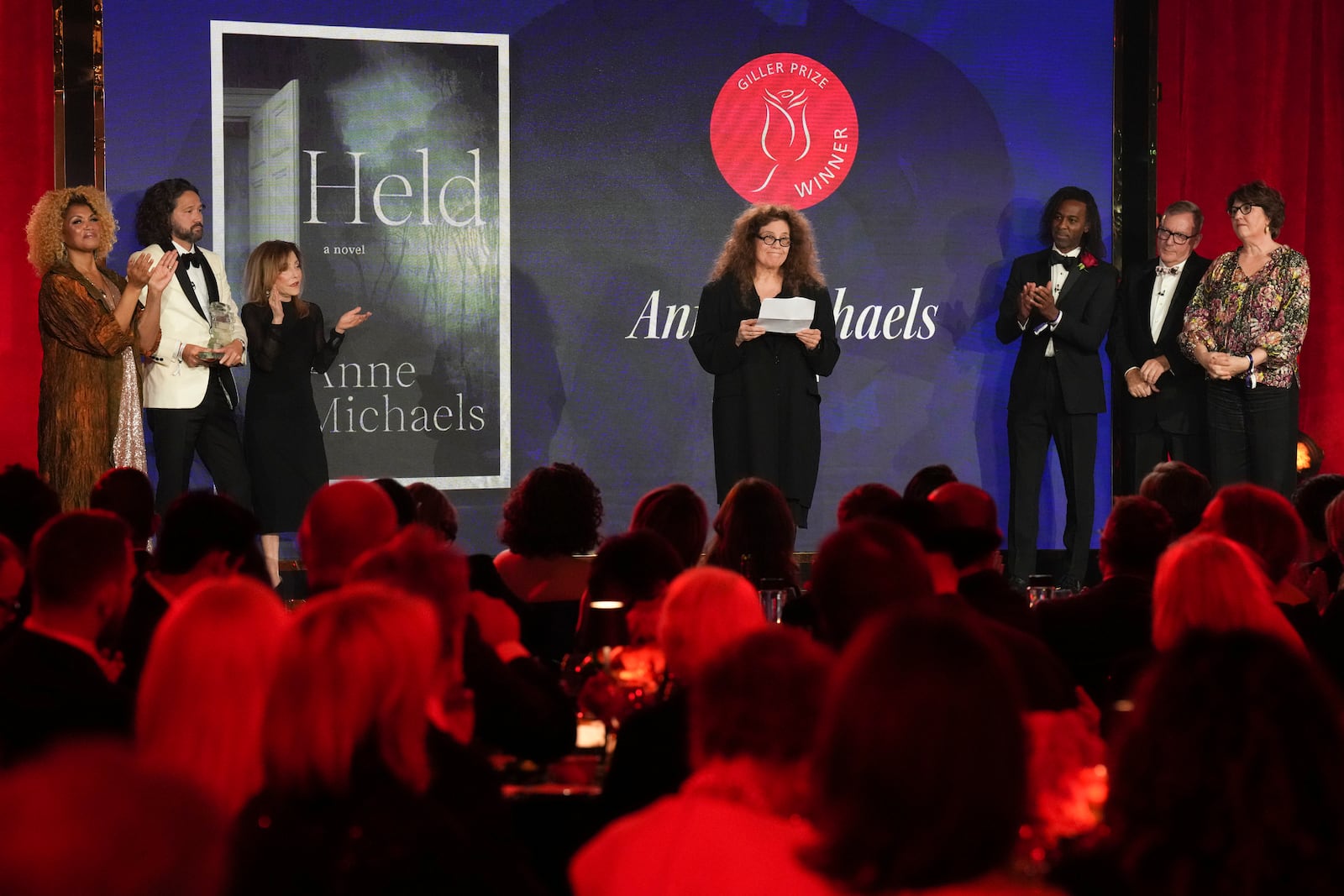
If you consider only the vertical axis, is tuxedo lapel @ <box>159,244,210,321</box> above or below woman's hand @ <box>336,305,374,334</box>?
above

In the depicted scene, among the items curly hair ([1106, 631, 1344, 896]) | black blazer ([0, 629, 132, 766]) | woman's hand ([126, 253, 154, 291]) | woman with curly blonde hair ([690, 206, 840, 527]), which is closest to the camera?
curly hair ([1106, 631, 1344, 896])

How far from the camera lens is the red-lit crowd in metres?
1.33

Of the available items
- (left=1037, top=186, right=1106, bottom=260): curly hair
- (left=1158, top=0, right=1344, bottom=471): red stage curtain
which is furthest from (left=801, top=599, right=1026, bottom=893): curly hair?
(left=1158, top=0, right=1344, bottom=471): red stage curtain

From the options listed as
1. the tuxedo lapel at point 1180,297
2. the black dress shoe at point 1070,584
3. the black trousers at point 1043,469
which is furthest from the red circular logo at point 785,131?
the black dress shoe at point 1070,584

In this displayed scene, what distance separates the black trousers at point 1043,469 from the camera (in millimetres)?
8570

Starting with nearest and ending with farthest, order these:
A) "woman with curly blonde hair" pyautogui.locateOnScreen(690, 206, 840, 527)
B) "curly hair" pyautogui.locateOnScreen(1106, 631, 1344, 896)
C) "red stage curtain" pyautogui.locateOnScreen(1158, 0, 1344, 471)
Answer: "curly hair" pyautogui.locateOnScreen(1106, 631, 1344, 896) < "woman with curly blonde hair" pyautogui.locateOnScreen(690, 206, 840, 527) < "red stage curtain" pyautogui.locateOnScreen(1158, 0, 1344, 471)

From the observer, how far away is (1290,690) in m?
1.49

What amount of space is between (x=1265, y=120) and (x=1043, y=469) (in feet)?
9.63

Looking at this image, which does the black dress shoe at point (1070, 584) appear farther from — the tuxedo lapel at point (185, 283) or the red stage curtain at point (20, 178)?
the red stage curtain at point (20, 178)

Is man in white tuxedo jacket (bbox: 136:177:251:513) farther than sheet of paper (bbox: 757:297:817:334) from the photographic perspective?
No

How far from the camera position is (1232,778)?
1467 millimetres

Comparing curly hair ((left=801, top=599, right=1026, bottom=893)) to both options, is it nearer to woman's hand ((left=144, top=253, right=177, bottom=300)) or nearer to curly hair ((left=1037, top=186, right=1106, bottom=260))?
woman's hand ((left=144, top=253, right=177, bottom=300))

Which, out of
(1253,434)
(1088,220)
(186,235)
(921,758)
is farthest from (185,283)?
(921,758)

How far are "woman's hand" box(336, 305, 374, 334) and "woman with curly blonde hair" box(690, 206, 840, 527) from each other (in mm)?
1883
